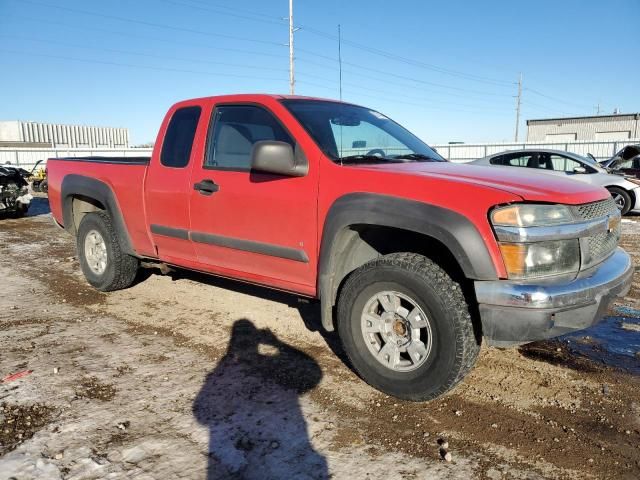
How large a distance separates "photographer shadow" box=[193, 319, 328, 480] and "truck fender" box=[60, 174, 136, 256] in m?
1.75

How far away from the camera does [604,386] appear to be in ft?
10.6

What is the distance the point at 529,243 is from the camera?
8.46ft

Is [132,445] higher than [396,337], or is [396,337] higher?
[396,337]

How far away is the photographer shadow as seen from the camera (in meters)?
2.38

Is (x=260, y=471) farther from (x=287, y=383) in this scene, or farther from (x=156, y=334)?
(x=156, y=334)

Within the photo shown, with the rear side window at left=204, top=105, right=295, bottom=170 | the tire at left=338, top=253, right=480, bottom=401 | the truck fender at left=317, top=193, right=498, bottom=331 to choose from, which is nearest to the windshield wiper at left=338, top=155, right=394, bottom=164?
the truck fender at left=317, top=193, right=498, bottom=331

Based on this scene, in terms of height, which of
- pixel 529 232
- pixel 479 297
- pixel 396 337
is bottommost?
pixel 396 337

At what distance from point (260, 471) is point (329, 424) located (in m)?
0.54

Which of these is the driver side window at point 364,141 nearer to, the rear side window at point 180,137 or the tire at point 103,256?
the rear side window at point 180,137

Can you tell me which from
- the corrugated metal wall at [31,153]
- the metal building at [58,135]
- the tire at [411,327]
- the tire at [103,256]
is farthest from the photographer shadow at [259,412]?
the metal building at [58,135]

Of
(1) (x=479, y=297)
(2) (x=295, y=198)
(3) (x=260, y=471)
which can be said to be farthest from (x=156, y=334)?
(1) (x=479, y=297)

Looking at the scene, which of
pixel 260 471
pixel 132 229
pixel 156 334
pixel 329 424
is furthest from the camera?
pixel 132 229

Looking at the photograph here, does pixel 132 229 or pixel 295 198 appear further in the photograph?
pixel 132 229

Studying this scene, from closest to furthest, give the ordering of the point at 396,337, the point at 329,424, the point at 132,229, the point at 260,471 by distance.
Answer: the point at 260,471 < the point at 329,424 < the point at 396,337 < the point at 132,229
